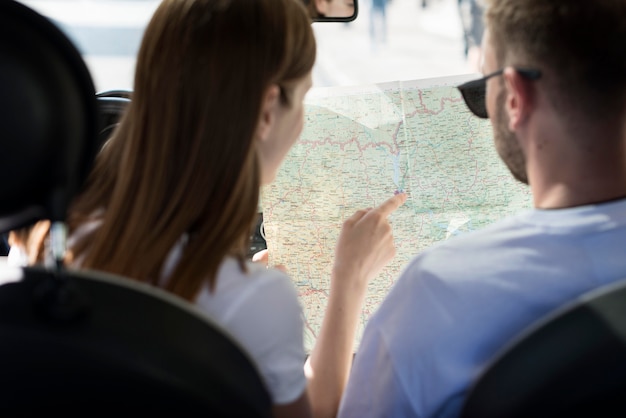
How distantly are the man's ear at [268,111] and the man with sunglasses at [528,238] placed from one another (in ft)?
1.00

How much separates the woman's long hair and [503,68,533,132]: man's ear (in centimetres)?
35

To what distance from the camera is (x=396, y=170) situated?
163 cm

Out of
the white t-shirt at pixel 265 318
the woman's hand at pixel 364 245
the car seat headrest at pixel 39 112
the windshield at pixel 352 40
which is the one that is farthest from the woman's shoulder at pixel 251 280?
the windshield at pixel 352 40

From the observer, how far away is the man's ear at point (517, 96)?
4.03 ft

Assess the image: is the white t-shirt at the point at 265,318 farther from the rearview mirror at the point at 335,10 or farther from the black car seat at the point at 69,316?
the rearview mirror at the point at 335,10

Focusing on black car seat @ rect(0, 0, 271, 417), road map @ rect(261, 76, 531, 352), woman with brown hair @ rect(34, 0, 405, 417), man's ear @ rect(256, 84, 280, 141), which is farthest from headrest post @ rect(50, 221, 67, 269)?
road map @ rect(261, 76, 531, 352)

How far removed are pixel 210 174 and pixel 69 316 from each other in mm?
449

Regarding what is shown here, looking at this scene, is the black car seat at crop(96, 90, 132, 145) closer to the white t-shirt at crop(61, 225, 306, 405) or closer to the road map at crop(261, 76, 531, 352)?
the road map at crop(261, 76, 531, 352)

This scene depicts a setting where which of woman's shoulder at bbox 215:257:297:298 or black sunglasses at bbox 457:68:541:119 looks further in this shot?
black sunglasses at bbox 457:68:541:119

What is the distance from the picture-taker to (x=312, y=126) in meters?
1.65

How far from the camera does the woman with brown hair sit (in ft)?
3.57

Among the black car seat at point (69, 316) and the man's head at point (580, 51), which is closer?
the black car seat at point (69, 316)

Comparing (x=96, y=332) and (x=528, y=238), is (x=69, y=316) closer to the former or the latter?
(x=96, y=332)

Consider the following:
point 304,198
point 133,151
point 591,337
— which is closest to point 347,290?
point 304,198
